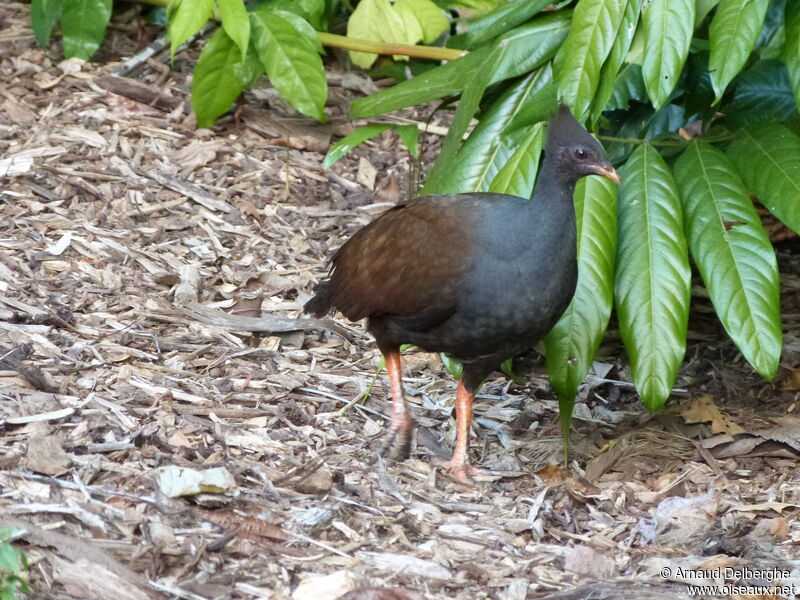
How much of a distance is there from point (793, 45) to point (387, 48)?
318cm

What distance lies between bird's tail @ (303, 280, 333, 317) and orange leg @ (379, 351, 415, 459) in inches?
16.7

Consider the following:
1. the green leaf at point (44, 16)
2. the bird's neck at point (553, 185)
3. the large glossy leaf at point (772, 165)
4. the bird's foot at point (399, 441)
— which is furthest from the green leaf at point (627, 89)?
the green leaf at point (44, 16)

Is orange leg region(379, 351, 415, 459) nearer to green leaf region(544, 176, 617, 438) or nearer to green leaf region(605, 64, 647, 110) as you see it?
green leaf region(544, 176, 617, 438)

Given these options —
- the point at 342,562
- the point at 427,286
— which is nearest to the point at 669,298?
the point at 427,286

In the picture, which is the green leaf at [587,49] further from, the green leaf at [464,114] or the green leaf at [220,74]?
the green leaf at [220,74]

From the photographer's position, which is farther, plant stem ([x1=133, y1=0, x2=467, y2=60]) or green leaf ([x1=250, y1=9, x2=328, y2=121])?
plant stem ([x1=133, y1=0, x2=467, y2=60])

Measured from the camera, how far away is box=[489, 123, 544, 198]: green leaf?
5070 mm

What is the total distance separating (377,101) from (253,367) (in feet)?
5.22

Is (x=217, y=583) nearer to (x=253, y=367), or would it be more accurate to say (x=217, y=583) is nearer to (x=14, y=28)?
(x=253, y=367)

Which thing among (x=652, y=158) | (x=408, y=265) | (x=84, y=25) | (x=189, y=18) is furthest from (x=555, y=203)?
(x=84, y=25)

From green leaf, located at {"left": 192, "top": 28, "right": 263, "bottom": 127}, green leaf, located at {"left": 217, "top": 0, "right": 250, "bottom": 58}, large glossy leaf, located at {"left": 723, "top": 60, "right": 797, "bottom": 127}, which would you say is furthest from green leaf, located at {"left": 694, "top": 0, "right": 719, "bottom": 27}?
green leaf, located at {"left": 192, "top": 28, "right": 263, "bottom": 127}

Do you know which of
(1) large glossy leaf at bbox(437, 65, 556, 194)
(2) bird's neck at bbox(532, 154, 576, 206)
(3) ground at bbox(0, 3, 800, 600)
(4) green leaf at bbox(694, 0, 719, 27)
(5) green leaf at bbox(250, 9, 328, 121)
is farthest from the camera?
(5) green leaf at bbox(250, 9, 328, 121)

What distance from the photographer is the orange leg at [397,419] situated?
516 centimetres

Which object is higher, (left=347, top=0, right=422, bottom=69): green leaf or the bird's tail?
(left=347, top=0, right=422, bottom=69): green leaf
